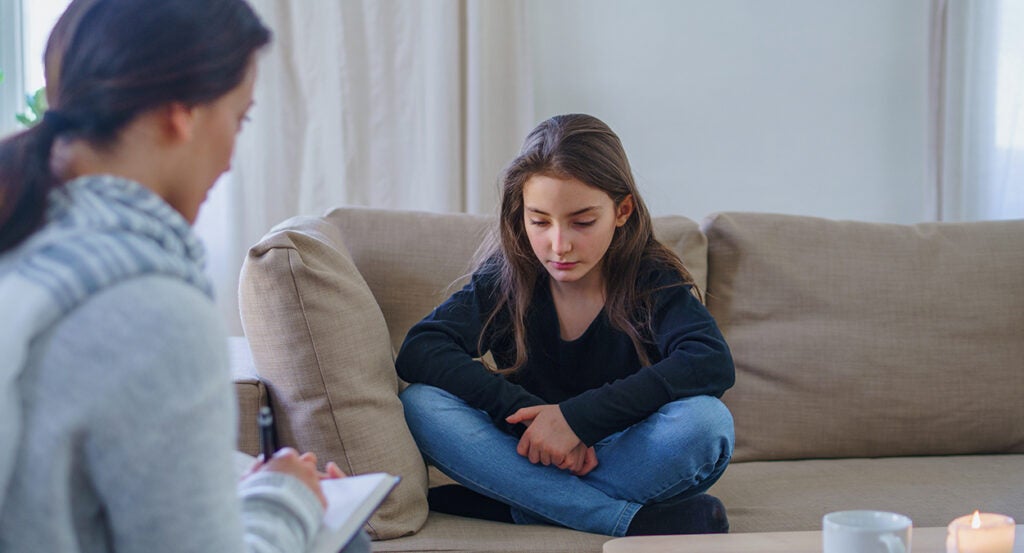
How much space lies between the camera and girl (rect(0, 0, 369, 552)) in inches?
25.5

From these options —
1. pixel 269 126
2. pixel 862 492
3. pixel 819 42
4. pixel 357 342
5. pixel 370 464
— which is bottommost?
pixel 862 492

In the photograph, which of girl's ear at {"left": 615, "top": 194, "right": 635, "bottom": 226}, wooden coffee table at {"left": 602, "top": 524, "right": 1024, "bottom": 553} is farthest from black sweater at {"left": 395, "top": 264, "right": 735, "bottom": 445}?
wooden coffee table at {"left": 602, "top": 524, "right": 1024, "bottom": 553}

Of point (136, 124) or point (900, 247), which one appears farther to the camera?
point (900, 247)

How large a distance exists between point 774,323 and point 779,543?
90cm

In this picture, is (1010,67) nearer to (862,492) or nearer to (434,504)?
(862,492)

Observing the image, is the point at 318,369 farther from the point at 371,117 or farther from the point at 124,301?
the point at 371,117

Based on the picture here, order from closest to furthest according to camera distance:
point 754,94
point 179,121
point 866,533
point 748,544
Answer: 1. point 179,121
2. point 866,533
3. point 748,544
4. point 754,94

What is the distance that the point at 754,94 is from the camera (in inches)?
118

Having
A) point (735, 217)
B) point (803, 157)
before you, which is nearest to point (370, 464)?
point (735, 217)

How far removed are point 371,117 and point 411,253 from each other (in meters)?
0.88

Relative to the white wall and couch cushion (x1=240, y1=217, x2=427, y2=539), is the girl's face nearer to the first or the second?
couch cushion (x1=240, y1=217, x2=427, y2=539)

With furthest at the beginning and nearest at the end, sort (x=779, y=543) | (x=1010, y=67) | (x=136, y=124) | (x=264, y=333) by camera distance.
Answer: (x=1010, y=67)
(x=264, y=333)
(x=779, y=543)
(x=136, y=124)

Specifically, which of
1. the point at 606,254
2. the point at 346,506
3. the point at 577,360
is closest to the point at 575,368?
the point at 577,360

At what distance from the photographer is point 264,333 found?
1.55m
